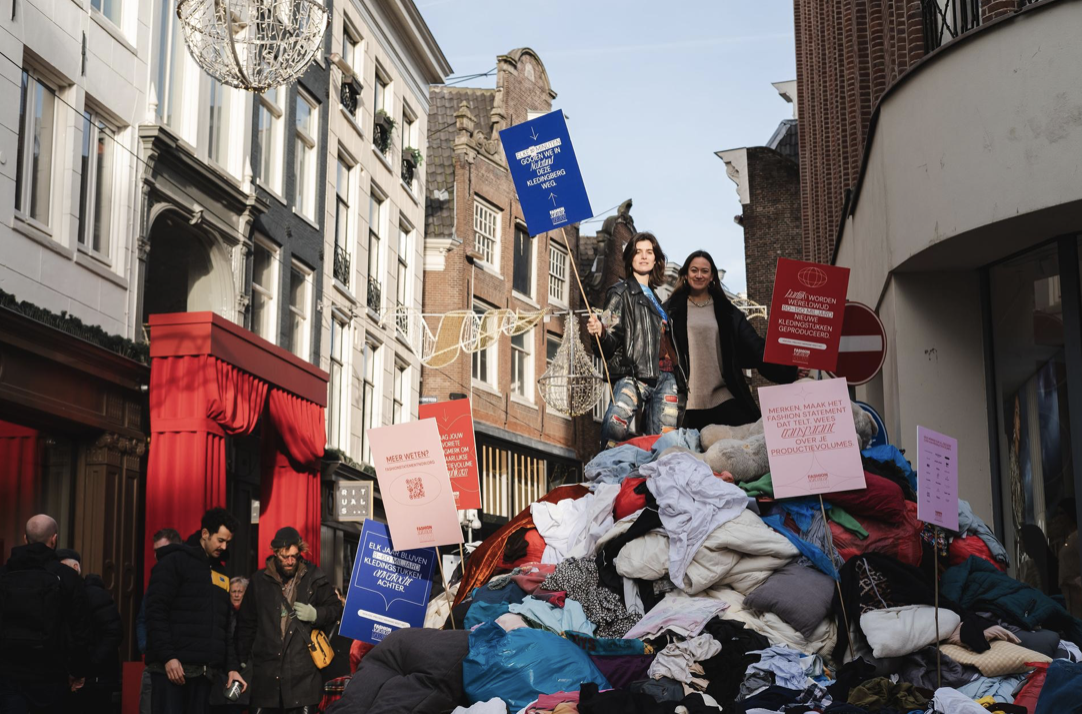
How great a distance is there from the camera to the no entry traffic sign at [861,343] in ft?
38.2

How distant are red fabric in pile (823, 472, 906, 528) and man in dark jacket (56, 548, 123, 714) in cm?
500

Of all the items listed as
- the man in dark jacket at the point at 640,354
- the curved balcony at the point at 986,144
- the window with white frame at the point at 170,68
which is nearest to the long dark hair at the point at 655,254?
the man in dark jacket at the point at 640,354

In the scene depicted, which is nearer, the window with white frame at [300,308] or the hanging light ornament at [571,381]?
the window with white frame at [300,308]

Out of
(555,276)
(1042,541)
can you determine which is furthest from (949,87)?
(555,276)

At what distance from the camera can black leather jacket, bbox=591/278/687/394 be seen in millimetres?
10180

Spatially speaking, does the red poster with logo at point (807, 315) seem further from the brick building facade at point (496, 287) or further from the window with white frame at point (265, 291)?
the brick building facade at point (496, 287)

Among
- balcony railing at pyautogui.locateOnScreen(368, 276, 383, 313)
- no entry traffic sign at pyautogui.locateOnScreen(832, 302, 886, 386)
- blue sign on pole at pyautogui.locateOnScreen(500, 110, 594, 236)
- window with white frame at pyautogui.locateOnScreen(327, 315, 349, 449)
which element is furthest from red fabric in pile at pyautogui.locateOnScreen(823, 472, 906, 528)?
balcony railing at pyautogui.locateOnScreen(368, 276, 383, 313)

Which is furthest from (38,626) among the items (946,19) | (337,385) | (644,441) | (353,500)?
(337,385)

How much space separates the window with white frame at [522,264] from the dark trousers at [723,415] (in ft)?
87.1

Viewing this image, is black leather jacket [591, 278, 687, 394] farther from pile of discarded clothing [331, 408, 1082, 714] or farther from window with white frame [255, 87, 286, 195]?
window with white frame [255, 87, 286, 195]

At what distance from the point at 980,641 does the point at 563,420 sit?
31.6m

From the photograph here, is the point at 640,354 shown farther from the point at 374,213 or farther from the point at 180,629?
the point at 374,213

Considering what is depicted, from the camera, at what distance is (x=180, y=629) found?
924 cm

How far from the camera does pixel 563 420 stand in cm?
3919
